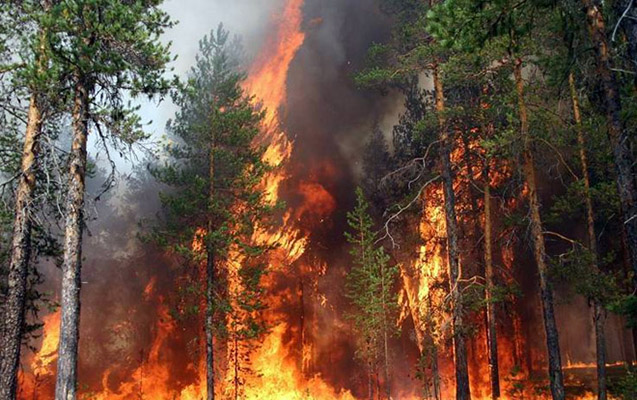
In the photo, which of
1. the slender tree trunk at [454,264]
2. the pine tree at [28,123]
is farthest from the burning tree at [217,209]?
the slender tree trunk at [454,264]

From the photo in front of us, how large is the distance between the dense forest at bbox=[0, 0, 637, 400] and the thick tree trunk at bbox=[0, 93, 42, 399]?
62mm

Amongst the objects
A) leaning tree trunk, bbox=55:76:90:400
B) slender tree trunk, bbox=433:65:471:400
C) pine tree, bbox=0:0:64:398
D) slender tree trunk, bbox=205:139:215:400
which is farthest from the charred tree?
slender tree trunk, bbox=433:65:471:400

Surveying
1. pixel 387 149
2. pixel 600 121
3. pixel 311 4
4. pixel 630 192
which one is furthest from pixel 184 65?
pixel 630 192

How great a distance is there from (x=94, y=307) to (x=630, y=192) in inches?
1346

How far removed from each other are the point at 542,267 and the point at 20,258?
46.4 feet

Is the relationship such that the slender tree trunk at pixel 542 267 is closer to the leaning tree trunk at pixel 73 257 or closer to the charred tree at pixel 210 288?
the leaning tree trunk at pixel 73 257

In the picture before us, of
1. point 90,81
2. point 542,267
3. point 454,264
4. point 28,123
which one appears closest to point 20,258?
point 28,123

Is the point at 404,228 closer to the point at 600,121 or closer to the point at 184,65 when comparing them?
the point at 600,121

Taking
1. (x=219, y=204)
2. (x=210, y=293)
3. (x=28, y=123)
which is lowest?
(x=210, y=293)

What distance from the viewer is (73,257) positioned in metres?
10.4

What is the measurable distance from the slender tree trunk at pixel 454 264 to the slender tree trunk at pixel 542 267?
2560mm

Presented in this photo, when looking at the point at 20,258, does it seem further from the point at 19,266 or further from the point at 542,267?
the point at 542,267

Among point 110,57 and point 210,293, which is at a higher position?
point 110,57

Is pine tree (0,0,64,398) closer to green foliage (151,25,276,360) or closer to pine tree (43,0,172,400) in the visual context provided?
pine tree (43,0,172,400)
